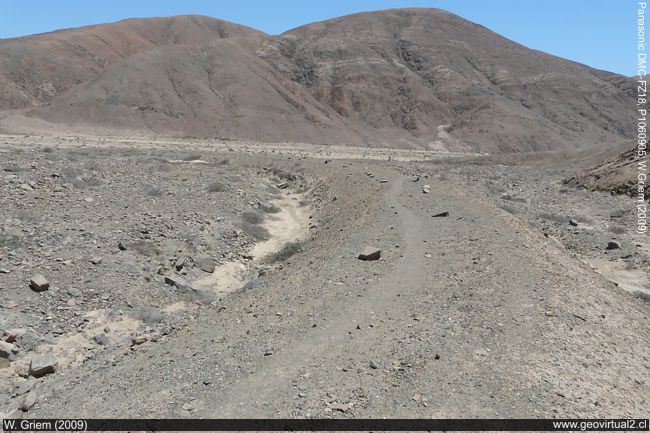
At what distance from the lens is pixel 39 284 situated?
468 inches

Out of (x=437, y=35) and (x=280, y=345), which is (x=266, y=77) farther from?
(x=280, y=345)

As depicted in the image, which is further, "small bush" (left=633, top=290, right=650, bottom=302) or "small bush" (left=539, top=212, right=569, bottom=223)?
"small bush" (left=539, top=212, right=569, bottom=223)

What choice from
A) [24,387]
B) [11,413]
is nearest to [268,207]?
[24,387]

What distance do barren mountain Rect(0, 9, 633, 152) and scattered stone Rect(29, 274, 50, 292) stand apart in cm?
6236

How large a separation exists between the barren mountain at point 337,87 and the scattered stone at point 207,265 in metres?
60.8

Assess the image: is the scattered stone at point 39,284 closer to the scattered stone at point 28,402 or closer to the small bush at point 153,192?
the scattered stone at point 28,402

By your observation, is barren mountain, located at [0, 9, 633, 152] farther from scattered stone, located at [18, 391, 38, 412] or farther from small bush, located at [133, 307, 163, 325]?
scattered stone, located at [18, 391, 38, 412]

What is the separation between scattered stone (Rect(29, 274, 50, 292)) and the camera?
1186 centimetres

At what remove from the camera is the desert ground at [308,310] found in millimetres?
6988

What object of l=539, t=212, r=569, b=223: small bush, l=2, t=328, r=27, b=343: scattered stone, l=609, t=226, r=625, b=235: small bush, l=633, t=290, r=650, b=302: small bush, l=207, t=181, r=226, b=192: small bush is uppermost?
l=207, t=181, r=226, b=192: small bush

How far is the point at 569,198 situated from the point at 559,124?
3155 inches

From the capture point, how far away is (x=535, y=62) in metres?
122

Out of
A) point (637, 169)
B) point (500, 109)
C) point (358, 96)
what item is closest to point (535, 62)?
point (500, 109)

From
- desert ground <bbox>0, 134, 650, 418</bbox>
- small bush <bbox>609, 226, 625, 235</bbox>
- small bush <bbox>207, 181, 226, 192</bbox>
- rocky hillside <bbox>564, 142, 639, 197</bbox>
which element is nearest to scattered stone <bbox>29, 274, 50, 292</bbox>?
desert ground <bbox>0, 134, 650, 418</bbox>
